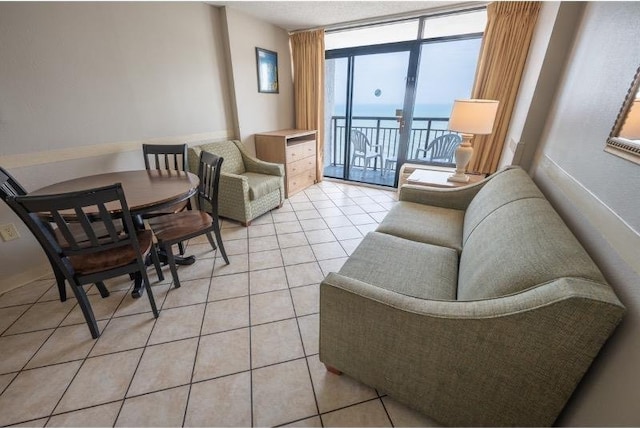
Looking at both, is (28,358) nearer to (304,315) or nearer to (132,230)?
(132,230)

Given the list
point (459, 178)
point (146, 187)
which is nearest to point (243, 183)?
point (146, 187)

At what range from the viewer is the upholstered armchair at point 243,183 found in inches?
106

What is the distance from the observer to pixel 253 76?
11.0ft

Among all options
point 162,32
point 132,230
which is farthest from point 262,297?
point 162,32

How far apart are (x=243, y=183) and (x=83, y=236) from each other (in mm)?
1323

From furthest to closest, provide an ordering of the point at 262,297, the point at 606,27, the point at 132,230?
1. the point at 262,297
2. the point at 132,230
3. the point at 606,27

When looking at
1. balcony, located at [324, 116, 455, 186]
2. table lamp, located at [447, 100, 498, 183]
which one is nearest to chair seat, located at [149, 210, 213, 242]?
table lamp, located at [447, 100, 498, 183]

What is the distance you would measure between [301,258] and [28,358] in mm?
1696

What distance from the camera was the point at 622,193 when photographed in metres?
0.84

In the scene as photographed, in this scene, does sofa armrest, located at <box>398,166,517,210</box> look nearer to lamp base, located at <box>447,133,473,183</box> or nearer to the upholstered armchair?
lamp base, located at <box>447,133,473,183</box>

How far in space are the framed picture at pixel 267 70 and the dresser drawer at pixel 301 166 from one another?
3.50ft

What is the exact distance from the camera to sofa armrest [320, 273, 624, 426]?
0.71 m

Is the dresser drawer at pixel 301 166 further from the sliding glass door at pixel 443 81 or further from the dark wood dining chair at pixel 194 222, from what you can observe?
the dark wood dining chair at pixel 194 222

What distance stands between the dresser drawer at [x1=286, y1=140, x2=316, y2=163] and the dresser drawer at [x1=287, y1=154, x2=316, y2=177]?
0.05 m
